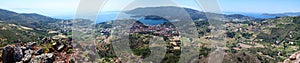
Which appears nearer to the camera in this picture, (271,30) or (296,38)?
(296,38)

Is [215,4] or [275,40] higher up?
[215,4]

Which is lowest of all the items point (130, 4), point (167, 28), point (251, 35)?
point (251, 35)

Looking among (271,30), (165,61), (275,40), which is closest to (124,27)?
(165,61)

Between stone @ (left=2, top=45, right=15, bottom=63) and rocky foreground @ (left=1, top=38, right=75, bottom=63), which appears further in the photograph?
stone @ (left=2, top=45, right=15, bottom=63)

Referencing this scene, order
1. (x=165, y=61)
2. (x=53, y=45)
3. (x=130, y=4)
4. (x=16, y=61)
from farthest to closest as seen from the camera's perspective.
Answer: (x=165, y=61)
(x=130, y=4)
(x=53, y=45)
(x=16, y=61)

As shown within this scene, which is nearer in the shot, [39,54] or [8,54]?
[39,54]

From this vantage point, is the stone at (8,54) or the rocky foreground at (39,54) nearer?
the rocky foreground at (39,54)

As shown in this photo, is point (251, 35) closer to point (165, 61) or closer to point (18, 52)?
point (165, 61)

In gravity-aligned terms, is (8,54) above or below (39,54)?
below

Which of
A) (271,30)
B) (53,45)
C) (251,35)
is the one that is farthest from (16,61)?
(271,30)

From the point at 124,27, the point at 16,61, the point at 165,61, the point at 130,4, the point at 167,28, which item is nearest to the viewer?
the point at 16,61
